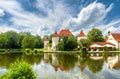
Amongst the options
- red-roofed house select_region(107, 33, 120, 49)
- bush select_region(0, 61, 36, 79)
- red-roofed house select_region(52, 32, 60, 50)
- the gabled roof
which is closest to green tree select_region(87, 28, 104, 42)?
the gabled roof

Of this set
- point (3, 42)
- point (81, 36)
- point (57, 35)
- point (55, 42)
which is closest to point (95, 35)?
point (81, 36)

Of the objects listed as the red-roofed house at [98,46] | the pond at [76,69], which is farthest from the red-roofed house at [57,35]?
the pond at [76,69]

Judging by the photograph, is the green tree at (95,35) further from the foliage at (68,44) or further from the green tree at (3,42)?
the green tree at (3,42)

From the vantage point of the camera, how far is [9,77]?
10.5m

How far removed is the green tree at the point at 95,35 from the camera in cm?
8569

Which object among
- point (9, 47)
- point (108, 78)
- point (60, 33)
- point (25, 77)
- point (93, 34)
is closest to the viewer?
point (25, 77)

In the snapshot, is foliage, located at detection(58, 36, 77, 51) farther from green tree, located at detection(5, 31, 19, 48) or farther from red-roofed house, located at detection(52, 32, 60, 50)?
green tree, located at detection(5, 31, 19, 48)

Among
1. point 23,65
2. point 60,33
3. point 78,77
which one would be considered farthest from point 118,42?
point 23,65

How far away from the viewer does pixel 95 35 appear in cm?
8581

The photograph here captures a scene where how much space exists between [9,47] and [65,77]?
76.3m

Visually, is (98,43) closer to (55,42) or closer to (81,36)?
(81,36)

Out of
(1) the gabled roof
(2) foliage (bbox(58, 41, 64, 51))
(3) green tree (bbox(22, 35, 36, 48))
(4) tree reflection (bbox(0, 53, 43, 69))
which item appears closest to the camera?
(4) tree reflection (bbox(0, 53, 43, 69))

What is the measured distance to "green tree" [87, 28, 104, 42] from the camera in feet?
281

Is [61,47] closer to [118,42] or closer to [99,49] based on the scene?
[99,49]
